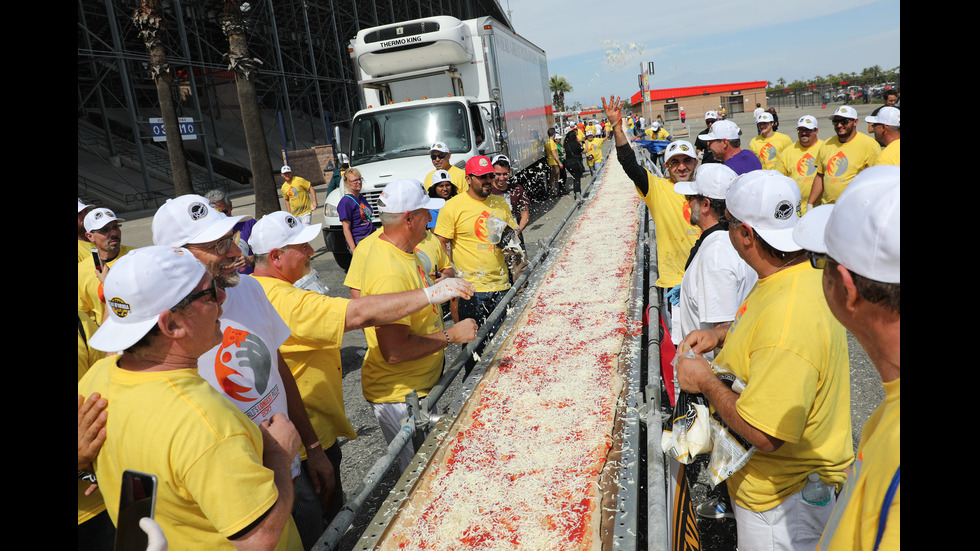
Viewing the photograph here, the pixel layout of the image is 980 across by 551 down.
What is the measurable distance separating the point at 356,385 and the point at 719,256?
3854 millimetres

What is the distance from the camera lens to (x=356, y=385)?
18.3 feet

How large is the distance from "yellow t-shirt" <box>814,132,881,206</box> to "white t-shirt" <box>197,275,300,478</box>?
631 centimetres

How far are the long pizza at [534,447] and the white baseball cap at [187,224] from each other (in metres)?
1.52

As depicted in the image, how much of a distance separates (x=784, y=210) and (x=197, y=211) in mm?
2612

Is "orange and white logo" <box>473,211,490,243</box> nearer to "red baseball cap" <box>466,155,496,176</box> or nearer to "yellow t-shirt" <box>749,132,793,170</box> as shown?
"red baseball cap" <box>466,155,496,176</box>

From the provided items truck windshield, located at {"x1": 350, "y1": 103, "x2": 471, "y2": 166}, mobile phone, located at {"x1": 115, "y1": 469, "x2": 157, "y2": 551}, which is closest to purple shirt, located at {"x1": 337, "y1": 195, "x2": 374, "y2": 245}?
truck windshield, located at {"x1": 350, "y1": 103, "x2": 471, "y2": 166}

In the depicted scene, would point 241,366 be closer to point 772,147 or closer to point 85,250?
point 85,250

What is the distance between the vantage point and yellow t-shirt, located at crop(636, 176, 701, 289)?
4293 mm

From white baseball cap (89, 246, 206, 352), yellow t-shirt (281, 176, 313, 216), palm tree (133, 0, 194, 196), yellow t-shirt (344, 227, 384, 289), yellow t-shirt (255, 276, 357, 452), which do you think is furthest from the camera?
palm tree (133, 0, 194, 196)

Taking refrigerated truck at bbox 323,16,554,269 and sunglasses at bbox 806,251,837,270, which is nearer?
sunglasses at bbox 806,251,837,270

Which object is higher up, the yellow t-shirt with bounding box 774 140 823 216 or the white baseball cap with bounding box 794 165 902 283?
the white baseball cap with bounding box 794 165 902 283

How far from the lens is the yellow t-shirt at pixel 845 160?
6398 mm

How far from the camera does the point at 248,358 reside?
96.2 inches
